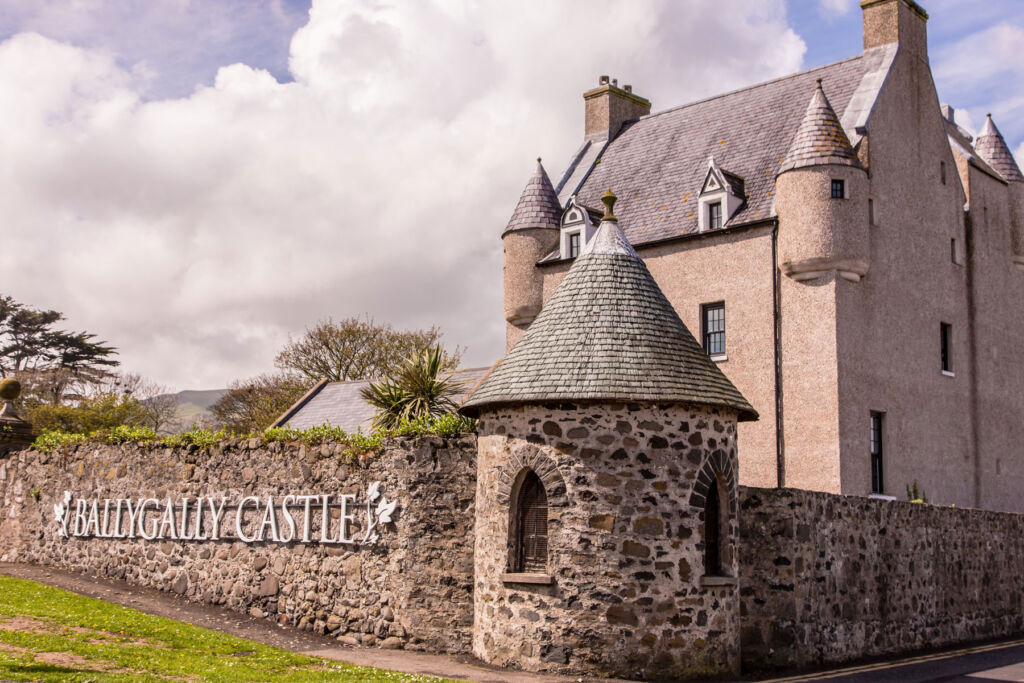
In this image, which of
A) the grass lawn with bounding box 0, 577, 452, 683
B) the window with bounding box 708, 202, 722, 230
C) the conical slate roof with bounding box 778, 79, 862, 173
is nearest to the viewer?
the grass lawn with bounding box 0, 577, 452, 683

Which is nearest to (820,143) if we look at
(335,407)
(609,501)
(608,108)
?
(608,108)

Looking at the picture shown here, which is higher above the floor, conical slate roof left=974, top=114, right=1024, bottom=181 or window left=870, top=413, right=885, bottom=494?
conical slate roof left=974, top=114, right=1024, bottom=181

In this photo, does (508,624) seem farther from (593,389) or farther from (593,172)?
(593,172)

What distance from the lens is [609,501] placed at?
1531 centimetres

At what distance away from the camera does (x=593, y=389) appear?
15.4m

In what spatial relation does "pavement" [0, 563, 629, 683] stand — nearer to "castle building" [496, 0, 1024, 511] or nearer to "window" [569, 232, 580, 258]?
"castle building" [496, 0, 1024, 511]

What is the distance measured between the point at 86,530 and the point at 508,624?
430 inches

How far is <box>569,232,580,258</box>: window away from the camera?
96.4 ft

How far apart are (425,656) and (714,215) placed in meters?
15.3

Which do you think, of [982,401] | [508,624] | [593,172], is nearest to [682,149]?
[593,172]

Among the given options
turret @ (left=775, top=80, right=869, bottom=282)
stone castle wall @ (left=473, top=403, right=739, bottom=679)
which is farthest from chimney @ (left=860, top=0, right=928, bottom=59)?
stone castle wall @ (left=473, top=403, right=739, bottom=679)

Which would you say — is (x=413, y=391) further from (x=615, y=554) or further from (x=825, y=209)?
(x=615, y=554)

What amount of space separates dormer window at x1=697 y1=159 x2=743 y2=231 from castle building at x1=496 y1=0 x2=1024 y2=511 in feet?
0.18

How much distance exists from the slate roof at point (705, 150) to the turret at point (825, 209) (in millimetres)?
1393
